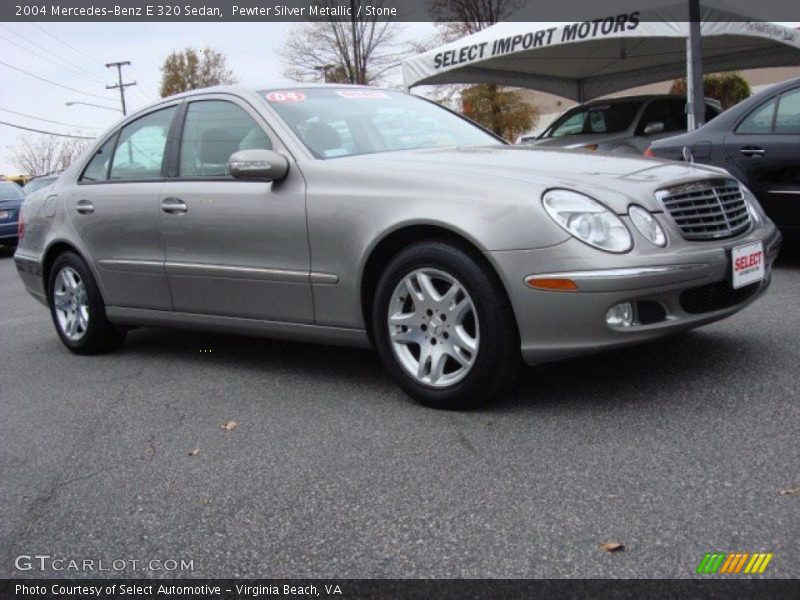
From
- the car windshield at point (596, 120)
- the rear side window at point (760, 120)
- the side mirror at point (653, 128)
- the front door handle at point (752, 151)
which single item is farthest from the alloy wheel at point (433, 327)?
the car windshield at point (596, 120)

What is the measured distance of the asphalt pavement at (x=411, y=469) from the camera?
101 inches

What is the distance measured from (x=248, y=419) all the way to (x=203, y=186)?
1.39 meters

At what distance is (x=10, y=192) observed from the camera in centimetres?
1791

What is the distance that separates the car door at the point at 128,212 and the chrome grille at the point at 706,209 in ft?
9.00

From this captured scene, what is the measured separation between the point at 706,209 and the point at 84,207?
3647mm

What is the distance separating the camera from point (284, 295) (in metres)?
4.39

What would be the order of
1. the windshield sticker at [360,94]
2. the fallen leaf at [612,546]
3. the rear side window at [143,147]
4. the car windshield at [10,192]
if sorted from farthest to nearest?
the car windshield at [10,192] → the rear side window at [143,147] → the windshield sticker at [360,94] → the fallen leaf at [612,546]

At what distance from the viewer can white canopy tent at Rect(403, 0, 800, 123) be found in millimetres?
12211

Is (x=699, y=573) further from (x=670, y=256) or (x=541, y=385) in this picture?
(x=541, y=385)

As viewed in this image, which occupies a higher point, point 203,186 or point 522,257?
point 203,186

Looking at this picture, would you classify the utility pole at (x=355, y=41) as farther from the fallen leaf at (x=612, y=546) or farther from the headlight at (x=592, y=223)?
the fallen leaf at (x=612, y=546)

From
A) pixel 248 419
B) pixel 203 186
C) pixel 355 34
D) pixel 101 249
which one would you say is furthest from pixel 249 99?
pixel 355 34

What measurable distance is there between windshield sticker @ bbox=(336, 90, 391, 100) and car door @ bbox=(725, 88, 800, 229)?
10.6 ft

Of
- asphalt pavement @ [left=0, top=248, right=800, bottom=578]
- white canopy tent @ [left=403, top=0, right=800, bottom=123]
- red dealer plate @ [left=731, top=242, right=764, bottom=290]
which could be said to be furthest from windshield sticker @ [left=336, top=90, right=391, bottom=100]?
white canopy tent @ [left=403, top=0, right=800, bottom=123]
